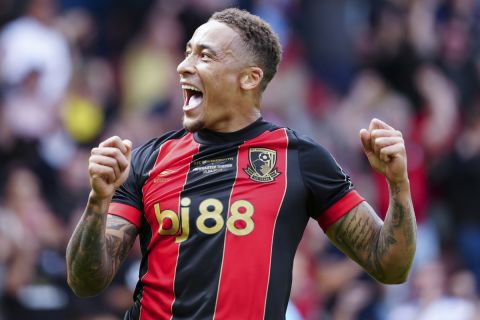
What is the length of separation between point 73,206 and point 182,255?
5902 mm

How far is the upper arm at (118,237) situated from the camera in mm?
4839

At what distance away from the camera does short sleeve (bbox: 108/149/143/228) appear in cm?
492

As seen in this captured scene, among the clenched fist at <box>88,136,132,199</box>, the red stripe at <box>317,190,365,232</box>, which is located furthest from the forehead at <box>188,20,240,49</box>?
the red stripe at <box>317,190,365,232</box>

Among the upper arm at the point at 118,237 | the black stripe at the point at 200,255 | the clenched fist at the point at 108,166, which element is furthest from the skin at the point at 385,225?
the clenched fist at the point at 108,166

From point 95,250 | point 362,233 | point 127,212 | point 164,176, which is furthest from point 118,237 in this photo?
point 362,233

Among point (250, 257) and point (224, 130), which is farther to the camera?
point (224, 130)

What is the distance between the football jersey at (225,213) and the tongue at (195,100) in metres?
0.16

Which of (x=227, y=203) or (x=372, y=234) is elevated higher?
(x=227, y=203)

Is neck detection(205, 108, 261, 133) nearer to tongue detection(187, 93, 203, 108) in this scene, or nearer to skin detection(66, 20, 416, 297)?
skin detection(66, 20, 416, 297)

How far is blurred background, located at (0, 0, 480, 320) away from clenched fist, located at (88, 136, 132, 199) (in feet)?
16.8

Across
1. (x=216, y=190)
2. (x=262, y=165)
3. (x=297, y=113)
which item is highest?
(x=262, y=165)

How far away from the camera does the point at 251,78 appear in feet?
16.8

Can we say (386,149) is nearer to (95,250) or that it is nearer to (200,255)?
(200,255)

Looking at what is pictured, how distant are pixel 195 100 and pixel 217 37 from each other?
30 cm
